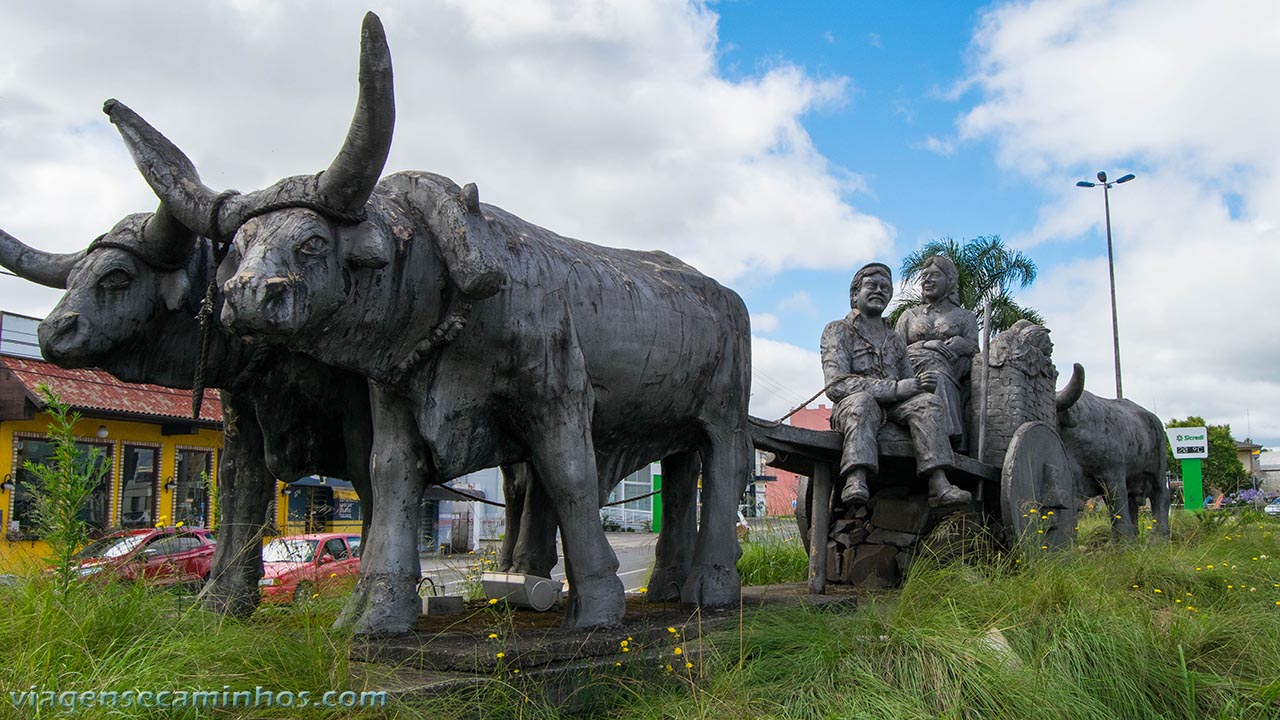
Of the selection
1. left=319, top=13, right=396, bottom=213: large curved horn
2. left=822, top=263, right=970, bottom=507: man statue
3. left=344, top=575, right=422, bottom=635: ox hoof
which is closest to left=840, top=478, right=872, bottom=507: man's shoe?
left=822, top=263, right=970, bottom=507: man statue

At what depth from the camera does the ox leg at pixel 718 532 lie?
5.23 meters

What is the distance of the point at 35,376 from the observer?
51.0ft

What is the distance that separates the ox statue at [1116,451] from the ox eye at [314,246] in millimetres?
5910

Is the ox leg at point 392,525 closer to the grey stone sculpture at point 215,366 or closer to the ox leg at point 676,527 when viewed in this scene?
the grey stone sculpture at point 215,366

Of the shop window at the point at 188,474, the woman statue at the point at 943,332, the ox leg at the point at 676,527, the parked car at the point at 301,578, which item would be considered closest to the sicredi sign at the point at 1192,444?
the woman statue at the point at 943,332

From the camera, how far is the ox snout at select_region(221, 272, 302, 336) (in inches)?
132

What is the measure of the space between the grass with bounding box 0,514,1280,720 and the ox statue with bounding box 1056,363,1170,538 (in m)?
2.74

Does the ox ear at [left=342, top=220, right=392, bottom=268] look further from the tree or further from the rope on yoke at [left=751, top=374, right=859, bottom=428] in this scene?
the tree

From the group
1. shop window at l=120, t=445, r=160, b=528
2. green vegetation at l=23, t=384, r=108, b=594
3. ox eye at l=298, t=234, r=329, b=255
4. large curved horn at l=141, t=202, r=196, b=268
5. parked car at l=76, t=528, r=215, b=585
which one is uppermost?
large curved horn at l=141, t=202, r=196, b=268

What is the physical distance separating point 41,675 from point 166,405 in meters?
15.0

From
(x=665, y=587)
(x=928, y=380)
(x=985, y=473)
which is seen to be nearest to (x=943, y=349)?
(x=928, y=380)

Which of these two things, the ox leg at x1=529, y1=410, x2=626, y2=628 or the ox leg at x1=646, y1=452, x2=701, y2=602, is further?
the ox leg at x1=646, y1=452, x2=701, y2=602

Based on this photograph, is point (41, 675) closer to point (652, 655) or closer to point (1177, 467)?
point (652, 655)

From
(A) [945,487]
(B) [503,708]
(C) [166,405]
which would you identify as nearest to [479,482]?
(C) [166,405]
